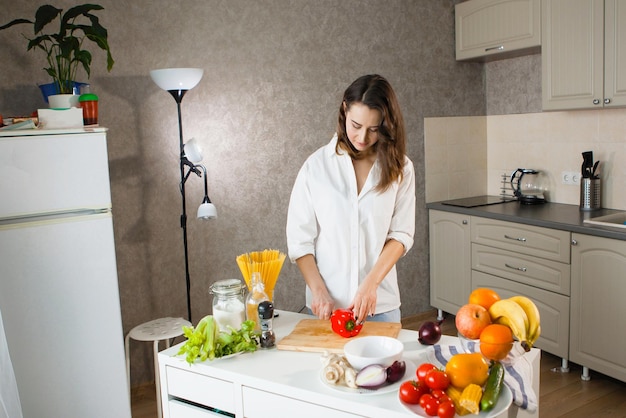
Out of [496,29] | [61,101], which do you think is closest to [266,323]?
[61,101]

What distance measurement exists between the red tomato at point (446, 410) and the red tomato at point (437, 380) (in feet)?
0.16

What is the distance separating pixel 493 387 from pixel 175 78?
228 centimetres

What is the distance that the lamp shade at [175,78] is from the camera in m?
3.08

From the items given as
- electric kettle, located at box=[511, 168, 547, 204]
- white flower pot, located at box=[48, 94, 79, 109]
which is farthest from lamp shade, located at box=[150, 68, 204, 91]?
electric kettle, located at box=[511, 168, 547, 204]

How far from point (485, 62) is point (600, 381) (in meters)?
2.43

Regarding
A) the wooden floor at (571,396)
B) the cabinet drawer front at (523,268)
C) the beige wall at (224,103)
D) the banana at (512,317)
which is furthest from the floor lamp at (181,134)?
the banana at (512,317)

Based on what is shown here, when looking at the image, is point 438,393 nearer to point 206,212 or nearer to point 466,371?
point 466,371

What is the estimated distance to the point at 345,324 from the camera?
1.84 metres

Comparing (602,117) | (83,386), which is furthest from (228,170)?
(602,117)

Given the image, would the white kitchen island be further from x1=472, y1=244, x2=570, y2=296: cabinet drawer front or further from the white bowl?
x1=472, y1=244, x2=570, y2=296: cabinet drawer front

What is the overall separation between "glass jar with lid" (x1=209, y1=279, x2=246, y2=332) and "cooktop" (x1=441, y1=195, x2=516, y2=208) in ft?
8.69

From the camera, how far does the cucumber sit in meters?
1.41

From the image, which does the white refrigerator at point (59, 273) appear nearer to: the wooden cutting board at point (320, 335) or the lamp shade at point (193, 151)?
the lamp shade at point (193, 151)

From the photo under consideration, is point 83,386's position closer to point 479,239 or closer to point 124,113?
point 124,113
